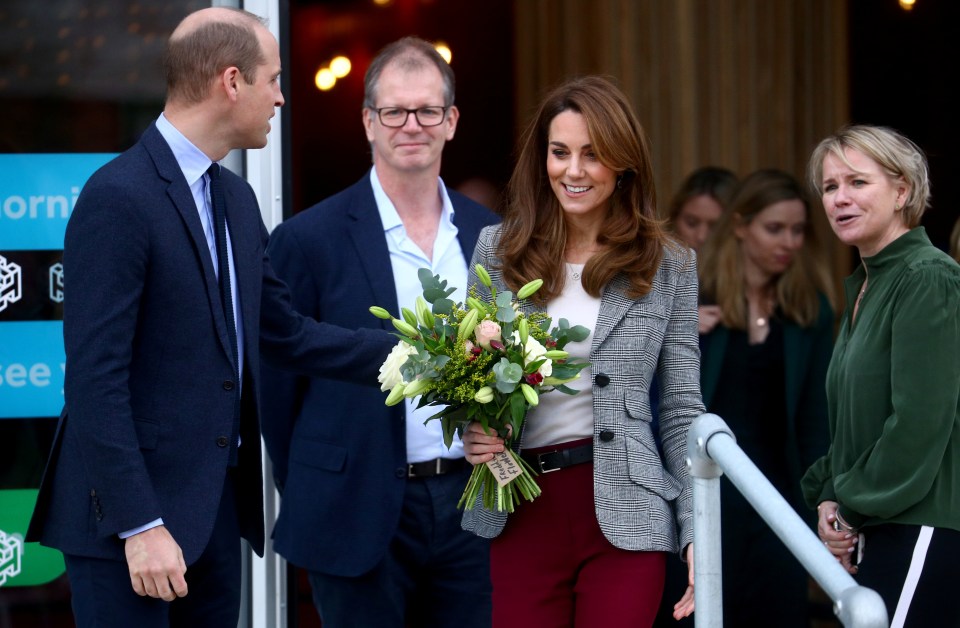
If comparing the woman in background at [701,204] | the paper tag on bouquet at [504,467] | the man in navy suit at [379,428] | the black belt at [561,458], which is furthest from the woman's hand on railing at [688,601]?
the woman in background at [701,204]

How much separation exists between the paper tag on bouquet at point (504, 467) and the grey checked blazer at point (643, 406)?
0.16 m

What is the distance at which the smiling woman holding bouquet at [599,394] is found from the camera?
9.45 ft

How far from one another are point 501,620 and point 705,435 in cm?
84

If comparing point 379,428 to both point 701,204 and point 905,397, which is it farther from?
point 701,204

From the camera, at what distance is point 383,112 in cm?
387

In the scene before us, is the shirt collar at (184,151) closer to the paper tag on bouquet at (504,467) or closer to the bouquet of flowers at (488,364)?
the bouquet of flowers at (488,364)

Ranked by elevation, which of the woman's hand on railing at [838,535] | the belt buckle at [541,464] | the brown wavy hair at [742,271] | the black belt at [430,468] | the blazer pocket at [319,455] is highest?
the brown wavy hair at [742,271]

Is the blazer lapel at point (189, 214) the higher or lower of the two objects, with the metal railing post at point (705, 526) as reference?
higher

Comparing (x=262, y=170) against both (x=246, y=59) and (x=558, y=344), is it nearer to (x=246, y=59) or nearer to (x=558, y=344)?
(x=246, y=59)

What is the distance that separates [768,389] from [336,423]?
1.80 m

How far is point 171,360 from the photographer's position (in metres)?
2.80

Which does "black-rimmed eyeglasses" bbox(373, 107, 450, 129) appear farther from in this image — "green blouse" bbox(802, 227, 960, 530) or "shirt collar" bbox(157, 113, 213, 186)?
"green blouse" bbox(802, 227, 960, 530)

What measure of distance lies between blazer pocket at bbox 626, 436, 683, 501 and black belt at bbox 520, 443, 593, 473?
0.33ft

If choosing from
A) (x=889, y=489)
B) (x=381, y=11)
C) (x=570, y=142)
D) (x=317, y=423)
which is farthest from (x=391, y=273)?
(x=381, y=11)
